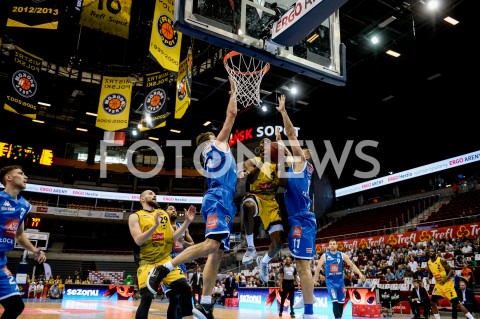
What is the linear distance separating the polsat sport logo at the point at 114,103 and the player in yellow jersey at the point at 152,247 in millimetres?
10051

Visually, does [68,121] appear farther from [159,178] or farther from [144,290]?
[144,290]

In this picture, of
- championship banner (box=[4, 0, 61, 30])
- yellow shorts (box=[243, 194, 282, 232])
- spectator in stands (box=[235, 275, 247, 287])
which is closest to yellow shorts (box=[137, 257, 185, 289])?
yellow shorts (box=[243, 194, 282, 232])

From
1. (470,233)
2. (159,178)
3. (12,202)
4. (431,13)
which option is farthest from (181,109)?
(159,178)

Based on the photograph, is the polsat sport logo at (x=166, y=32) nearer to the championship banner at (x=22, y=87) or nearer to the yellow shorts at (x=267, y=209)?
the championship banner at (x=22, y=87)

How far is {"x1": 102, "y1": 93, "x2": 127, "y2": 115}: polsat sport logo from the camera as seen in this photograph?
1397cm

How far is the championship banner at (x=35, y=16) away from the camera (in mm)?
11453

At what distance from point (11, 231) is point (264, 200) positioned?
122 inches

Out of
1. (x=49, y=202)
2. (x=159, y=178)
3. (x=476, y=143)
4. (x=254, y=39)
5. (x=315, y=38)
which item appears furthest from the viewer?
(x=159, y=178)

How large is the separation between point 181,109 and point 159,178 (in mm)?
29410

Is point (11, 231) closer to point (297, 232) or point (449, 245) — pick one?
point (297, 232)

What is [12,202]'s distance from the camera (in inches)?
157

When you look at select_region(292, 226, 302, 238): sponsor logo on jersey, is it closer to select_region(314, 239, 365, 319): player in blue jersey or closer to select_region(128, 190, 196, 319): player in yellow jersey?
select_region(128, 190, 196, 319): player in yellow jersey

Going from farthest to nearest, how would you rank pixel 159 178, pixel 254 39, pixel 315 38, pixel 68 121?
1. pixel 159 178
2. pixel 68 121
3. pixel 315 38
4. pixel 254 39

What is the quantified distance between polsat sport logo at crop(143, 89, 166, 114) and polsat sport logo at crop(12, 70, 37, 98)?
441 cm
